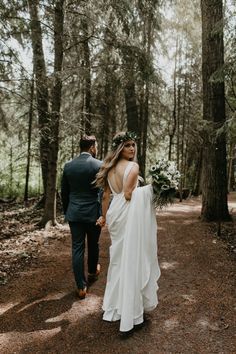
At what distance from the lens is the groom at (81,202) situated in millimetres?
5578

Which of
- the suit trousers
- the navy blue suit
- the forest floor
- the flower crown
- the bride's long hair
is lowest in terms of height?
the forest floor

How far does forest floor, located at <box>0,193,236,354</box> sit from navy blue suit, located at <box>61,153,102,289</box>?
68 cm

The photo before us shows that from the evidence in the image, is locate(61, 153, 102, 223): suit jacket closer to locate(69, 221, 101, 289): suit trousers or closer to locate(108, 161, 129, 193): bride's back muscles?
locate(69, 221, 101, 289): suit trousers

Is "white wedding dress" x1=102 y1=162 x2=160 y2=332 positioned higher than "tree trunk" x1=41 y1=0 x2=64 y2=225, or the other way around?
"tree trunk" x1=41 y1=0 x2=64 y2=225

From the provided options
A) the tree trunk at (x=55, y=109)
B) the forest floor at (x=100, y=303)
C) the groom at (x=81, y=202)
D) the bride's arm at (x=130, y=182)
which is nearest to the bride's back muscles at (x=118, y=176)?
the bride's arm at (x=130, y=182)

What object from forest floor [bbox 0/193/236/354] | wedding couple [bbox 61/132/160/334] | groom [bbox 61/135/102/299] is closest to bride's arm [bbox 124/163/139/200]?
wedding couple [bbox 61/132/160/334]

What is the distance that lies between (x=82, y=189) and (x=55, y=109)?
5447mm

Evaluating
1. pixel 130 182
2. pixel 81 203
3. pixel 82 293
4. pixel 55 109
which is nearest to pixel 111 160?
pixel 130 182

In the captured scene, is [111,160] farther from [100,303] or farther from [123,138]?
[100,303]

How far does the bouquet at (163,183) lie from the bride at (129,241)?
0.10 metres

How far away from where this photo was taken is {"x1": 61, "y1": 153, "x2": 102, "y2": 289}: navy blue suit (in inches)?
220

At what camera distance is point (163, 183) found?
452cm

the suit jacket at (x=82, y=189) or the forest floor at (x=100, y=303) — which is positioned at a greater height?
the suit jacket at (x=82, y=189)

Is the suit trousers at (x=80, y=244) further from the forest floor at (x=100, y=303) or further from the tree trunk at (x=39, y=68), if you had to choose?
the tree trunk at (x=39, y=68)
